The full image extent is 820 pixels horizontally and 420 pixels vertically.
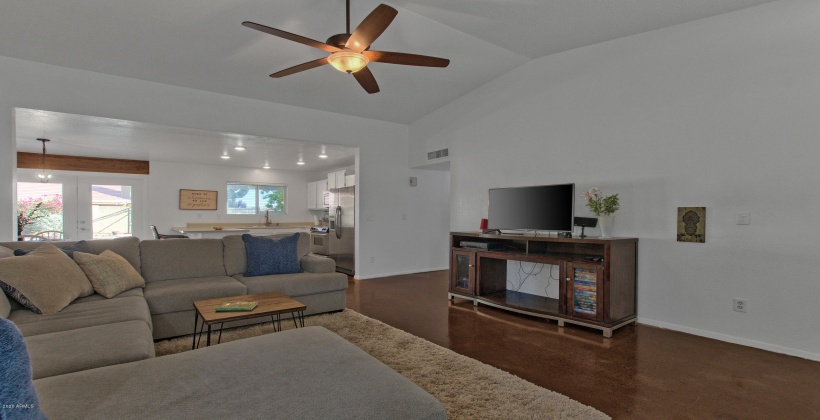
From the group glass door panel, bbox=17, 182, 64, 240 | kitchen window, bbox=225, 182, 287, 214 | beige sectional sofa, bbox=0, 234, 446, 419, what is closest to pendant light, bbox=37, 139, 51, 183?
glass door panel, bbox=17, 182, 64, 240

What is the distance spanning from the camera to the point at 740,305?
3289 millimetres

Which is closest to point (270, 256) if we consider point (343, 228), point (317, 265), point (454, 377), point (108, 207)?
point (317, 265)

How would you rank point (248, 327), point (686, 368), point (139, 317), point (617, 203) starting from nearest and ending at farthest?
1. point (139, 317)
2. point (686, 368)
3. point (248, 327)
4. point (617, 203)

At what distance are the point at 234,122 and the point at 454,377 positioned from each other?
4.07 m

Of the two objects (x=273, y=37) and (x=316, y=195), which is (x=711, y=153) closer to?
(x=273, y=37)

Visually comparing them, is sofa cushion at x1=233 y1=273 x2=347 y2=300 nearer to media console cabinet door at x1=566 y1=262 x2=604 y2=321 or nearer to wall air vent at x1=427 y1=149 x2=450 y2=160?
media console cabinet door at x1=566 y1=262 x2=604 y2=321

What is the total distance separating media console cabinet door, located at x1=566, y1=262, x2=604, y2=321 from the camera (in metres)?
3.52

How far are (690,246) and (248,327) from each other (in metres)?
4.02

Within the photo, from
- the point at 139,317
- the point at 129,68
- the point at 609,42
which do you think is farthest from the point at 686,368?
the point at 129,68

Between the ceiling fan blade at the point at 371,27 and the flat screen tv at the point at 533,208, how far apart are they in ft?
8.07

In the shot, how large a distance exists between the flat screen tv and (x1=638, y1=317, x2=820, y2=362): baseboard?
3.96 ft

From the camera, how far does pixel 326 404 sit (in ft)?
4.22

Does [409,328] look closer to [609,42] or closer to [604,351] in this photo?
[604,351]

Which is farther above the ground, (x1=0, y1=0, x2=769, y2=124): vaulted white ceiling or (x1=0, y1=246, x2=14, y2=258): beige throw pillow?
(x1=0, y1=0, x2=769, y2=124): vaulted white ceiling
